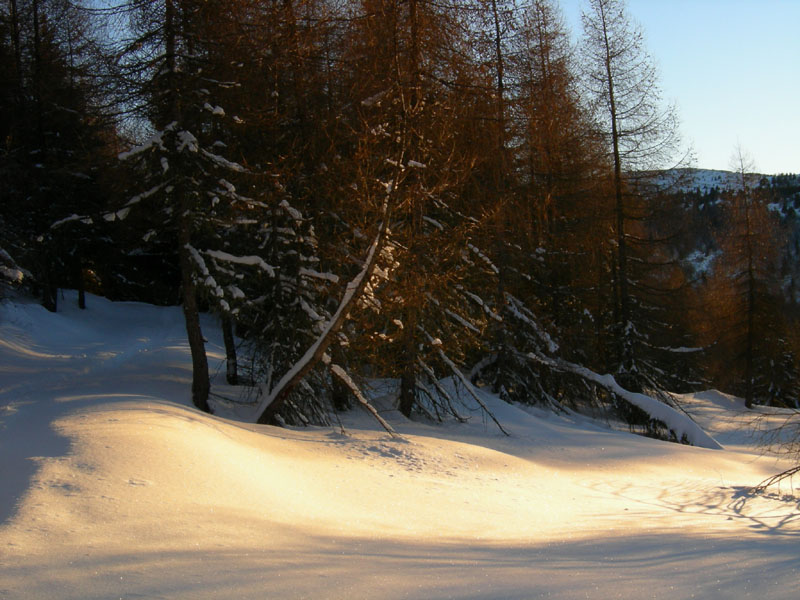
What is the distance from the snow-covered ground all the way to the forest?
204 centimetres

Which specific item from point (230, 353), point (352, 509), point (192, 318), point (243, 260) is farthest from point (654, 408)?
point (352, 509)

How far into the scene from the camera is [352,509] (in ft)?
22.8

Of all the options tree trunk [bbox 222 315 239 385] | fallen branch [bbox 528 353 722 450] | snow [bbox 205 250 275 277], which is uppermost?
snow [bbox 205 250 275 277]

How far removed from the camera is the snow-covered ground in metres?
3.98

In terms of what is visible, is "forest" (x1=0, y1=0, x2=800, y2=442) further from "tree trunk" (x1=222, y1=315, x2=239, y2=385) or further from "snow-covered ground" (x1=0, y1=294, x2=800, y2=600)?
"snow-covered ground" (x1=0, y1=294, x2=800, y2=600)

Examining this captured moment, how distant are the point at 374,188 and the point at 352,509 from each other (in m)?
6.09

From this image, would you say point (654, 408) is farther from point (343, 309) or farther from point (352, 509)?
point (352, 509)

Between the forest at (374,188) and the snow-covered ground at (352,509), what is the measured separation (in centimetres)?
204

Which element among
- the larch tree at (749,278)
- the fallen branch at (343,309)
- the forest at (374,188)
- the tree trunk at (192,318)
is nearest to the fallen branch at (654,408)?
the forest at (374,188)

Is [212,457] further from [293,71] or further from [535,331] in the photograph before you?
[535,331]

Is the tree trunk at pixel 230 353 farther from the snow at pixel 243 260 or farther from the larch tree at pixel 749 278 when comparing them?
the larch tree at pixel 749 278

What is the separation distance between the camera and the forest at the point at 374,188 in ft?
38.8

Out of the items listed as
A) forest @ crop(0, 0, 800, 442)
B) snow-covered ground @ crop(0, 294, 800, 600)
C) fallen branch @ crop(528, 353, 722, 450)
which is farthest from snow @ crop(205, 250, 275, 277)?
fallen branch @ crop(528, 353, 722, 450)

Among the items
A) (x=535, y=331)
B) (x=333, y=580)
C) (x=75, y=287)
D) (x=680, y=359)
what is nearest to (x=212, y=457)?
(x=333, y=580)
